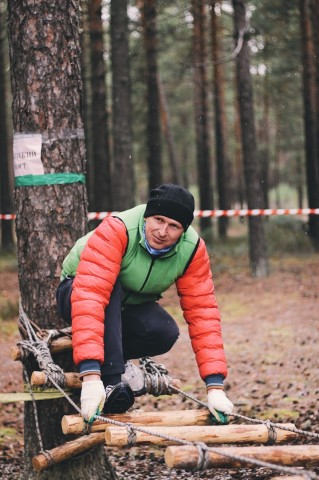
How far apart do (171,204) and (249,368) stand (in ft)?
15.4

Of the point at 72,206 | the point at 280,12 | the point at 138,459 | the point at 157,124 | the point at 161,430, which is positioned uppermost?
the point at 280,12

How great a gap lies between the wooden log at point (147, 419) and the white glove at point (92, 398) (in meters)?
0.09

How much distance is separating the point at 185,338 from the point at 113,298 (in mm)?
6218

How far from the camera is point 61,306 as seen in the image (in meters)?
4.27

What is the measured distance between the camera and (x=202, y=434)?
3.58 meters

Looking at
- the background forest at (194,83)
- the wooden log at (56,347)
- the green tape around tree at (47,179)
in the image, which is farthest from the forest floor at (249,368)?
the background forest at (194,83)

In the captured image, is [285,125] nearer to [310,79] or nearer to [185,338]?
[310,79]

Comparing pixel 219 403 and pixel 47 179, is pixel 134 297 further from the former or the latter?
pixel 47 179

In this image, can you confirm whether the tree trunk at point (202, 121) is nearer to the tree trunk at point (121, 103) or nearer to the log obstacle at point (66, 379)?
the tree trunk at point (121, 103)

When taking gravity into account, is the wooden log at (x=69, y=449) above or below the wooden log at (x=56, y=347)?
below

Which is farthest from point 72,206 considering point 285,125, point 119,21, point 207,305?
point 285,125

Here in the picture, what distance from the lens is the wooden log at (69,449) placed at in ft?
12.7

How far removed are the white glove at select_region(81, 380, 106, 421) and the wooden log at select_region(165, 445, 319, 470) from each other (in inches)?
23.4

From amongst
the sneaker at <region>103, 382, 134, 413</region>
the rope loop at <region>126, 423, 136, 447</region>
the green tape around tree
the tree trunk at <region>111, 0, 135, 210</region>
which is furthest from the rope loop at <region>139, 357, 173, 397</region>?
the tree trunk at <region>111, 0, 135, 210</region>
